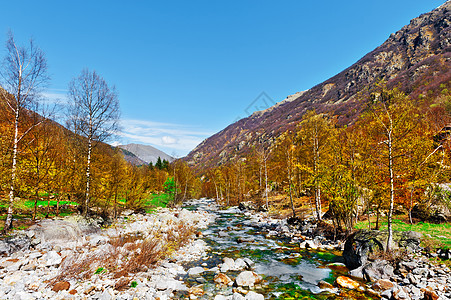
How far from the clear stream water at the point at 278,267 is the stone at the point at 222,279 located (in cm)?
28

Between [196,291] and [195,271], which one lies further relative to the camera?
[195,271]

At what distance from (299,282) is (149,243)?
26.6ft

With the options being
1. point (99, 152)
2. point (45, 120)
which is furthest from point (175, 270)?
point (99, 152)

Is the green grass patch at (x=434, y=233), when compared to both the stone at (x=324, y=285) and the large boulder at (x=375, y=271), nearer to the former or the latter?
the large boulder at (x=375, y=271)

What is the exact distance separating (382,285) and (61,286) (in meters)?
12.5

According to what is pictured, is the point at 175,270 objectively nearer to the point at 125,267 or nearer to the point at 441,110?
the point at 125,267

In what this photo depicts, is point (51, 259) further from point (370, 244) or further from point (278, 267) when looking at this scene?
point (370, 244)

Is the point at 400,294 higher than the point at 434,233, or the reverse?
the point at 434,233

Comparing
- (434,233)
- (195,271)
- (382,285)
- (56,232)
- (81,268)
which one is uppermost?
(434,233)

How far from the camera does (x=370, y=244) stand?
10203mm

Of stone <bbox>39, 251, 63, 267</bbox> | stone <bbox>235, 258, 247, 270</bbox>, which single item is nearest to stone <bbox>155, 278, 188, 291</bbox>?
stone <bbox>235, 258, 247, 270</bbox>

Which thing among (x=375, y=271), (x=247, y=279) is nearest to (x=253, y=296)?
(x=247, y=279)

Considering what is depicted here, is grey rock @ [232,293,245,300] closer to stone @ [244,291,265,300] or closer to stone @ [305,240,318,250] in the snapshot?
stone @ [244,291,265,300]

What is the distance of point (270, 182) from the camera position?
5269 centimetres
